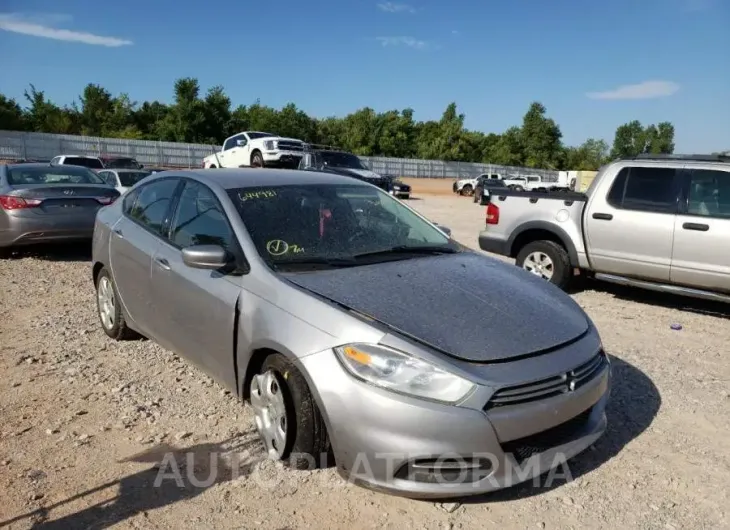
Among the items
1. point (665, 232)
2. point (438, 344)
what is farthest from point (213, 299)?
point (665, 232)

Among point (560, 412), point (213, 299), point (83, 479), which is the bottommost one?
point (83, 479)

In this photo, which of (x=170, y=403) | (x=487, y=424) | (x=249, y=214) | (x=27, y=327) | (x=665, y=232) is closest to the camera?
(x=487, y=424)

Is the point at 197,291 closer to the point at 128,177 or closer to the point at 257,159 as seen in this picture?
the point at 128,177

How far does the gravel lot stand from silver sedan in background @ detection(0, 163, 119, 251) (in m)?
3.67

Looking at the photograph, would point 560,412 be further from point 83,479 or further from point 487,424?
point 83,479

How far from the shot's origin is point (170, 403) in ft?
13.0

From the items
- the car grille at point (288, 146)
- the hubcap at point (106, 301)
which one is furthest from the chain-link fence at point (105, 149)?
the hubcap at point (106, 301)

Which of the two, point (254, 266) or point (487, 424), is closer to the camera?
point (487, 424)

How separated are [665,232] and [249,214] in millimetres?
4898

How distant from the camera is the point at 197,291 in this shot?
362 cm

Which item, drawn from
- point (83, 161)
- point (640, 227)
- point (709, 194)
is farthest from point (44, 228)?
point (83, 161)

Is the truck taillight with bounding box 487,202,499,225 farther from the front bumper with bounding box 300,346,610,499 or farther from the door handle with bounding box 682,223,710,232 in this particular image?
the front bumper with bounding box 300,346,610,499

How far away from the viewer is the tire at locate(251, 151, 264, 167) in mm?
18891

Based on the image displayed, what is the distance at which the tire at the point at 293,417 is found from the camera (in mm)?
2875
